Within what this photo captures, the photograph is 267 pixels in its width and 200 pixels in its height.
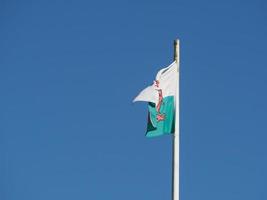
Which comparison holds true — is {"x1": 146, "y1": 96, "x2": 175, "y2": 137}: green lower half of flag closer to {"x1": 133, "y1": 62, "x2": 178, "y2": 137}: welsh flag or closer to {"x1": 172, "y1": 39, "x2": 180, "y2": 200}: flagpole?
{"x1": 133, "y1": 62, "x2": 178, "y2": 137}: welsh flag

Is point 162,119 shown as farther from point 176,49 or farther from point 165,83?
point 176,49

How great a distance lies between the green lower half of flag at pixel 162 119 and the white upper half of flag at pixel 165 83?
0.19 metres

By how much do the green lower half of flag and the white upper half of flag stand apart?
188 mm

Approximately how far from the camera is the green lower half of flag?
51.4 ft

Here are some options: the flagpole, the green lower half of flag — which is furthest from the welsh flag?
the flagpole

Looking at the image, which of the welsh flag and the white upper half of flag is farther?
the white upper half of flag

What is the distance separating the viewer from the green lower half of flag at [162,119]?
15664 millimetres

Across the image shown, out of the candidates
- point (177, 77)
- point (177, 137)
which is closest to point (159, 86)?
point (177, 77)

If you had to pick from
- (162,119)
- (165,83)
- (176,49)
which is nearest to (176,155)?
(162,119)

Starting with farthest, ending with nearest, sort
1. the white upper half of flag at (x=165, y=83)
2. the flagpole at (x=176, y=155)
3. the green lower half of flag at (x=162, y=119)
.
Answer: the white upper half of flag at (x=165, y=83)
the green lower half of flag at (x=162, y=119)
the flagpole at (x=176, y=155)

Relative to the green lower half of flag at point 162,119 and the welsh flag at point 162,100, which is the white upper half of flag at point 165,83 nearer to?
the welsh flag at point 162,100

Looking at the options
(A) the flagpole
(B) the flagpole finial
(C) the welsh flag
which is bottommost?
(A) the flagpole

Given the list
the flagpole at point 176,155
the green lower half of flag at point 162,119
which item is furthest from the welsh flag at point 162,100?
the flagpole at point 176,155

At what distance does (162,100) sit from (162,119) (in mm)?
582
